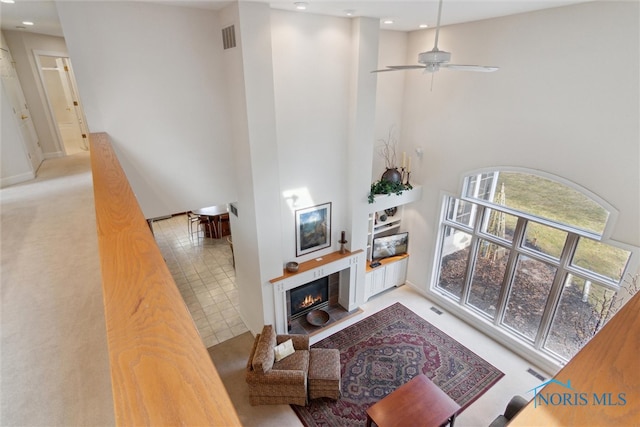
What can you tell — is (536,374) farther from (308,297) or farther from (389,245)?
(308,297)

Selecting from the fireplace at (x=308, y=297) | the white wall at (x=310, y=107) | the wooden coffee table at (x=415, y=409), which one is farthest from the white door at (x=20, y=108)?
the wooden coffee table at (x=415, y=409)

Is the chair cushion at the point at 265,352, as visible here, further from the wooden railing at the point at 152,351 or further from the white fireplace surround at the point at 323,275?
the wooden railing at the point at 152,351

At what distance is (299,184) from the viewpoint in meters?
5.61

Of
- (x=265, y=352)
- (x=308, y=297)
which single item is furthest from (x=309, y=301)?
(x=265, y=352)

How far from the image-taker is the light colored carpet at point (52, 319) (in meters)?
1.21

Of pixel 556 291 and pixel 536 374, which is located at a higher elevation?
pixel 556 291

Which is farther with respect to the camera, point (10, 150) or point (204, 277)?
point (204, 277)

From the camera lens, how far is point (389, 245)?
24.0ft

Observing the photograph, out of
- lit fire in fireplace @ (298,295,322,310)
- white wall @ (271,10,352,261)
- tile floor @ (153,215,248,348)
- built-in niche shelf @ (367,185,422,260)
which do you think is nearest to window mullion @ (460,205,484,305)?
built-in niche shelf @ (367,185,422,260)

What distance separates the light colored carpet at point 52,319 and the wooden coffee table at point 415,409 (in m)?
3.92

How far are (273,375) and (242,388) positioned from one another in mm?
Answer: 987

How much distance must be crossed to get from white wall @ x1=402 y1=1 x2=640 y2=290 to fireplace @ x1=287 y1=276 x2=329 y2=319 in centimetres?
316

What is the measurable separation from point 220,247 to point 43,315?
26.3ft

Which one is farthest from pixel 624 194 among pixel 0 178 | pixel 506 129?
pixel 0 178
